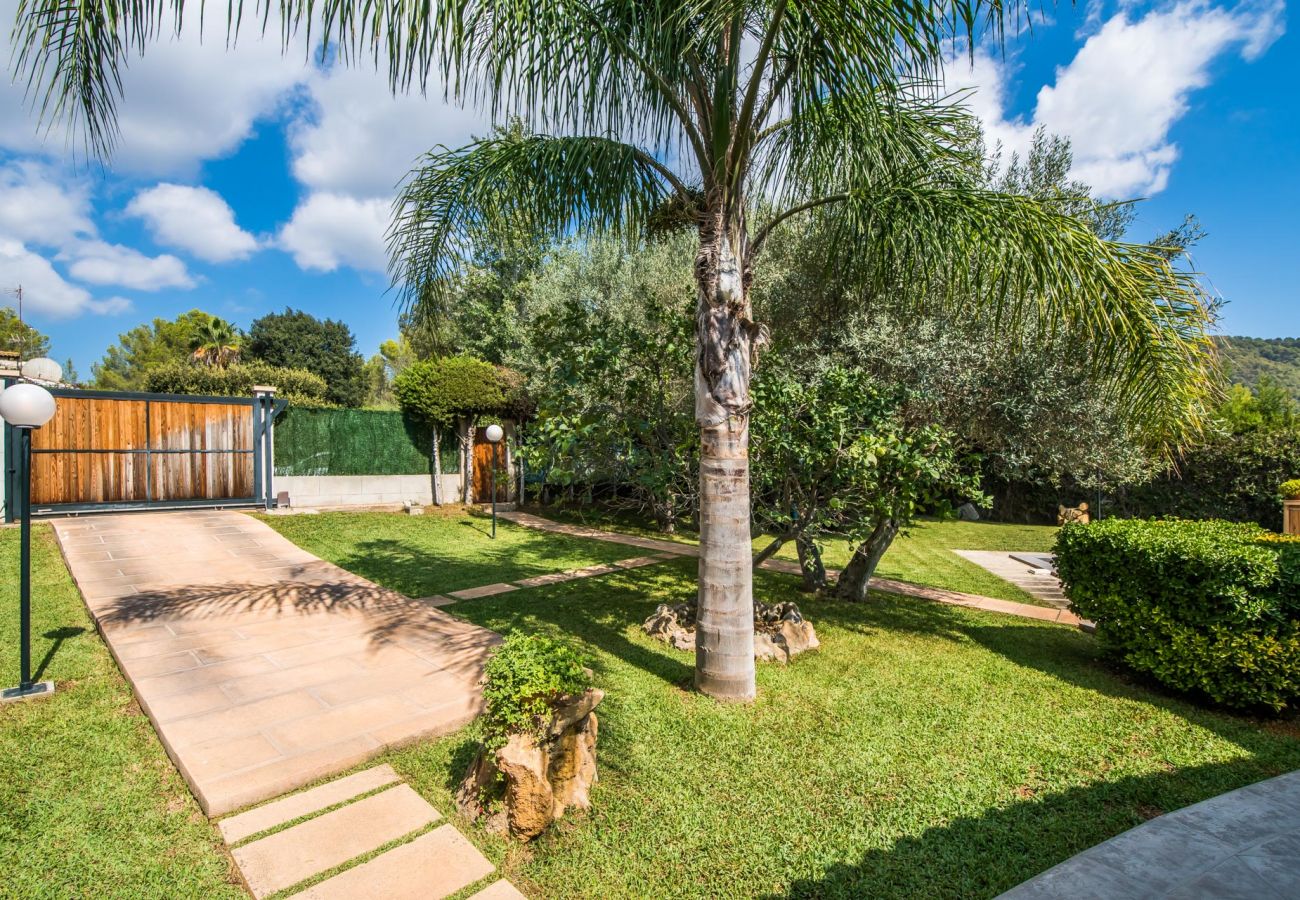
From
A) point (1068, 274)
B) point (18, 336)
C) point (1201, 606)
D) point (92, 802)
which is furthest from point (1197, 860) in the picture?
point (18, 336)

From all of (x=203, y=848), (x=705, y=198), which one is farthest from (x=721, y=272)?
(x=203, y=848)

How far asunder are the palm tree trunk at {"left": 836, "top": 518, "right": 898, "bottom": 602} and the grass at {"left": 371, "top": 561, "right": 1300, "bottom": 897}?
161cm

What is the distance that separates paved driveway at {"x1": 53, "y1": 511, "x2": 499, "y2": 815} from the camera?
11.2 ft

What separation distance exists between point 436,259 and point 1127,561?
6412 mm

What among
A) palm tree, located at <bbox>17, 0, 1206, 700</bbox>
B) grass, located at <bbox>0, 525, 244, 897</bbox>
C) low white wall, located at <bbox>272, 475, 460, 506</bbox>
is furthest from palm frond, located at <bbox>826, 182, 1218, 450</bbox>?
low white wall, located at <bbox>272, 475, 460, 506</bbox>

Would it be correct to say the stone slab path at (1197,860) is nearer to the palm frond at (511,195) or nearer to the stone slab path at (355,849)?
the stone slab path at (355,849)

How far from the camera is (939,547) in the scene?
12938 millimetres

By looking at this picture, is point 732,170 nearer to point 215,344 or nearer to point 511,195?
point 511,195

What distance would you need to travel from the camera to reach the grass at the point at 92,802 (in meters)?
2.48

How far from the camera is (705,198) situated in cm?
427

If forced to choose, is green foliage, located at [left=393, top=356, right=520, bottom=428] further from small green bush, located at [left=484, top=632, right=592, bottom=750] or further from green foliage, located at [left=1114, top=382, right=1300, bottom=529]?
green foliage, located at [left=1114, top=382, right=1300, bottom=529]

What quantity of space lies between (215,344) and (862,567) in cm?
3363

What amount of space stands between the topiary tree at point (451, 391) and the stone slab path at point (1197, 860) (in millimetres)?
13991

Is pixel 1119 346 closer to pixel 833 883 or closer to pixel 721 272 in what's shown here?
pixel 721 272
